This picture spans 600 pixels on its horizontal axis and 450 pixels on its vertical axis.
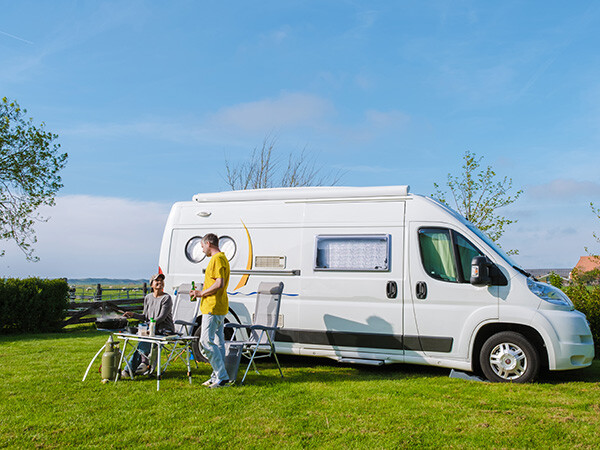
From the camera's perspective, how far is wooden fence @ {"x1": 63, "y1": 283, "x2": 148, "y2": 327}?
15.3m

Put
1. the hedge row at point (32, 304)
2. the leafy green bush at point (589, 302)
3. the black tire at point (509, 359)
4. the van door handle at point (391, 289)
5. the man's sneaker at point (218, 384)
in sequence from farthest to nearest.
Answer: the hedge row at point (32, 304)
the leafy green bush at point (589, 302)
the van door handle at point (391, 289)
the black tire at point (509, 359)
the man's sneaker at point (218, 384)

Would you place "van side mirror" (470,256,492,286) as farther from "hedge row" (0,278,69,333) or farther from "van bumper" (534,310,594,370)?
"hedge row" (0,278,69,333)

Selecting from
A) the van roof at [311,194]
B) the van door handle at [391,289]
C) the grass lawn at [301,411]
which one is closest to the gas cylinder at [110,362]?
the grass lawn at [301,411]

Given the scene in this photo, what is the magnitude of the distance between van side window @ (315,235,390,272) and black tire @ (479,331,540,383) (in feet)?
5.61

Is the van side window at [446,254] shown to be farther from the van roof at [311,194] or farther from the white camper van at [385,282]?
the van roof at [311,194]

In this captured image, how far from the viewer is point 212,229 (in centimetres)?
855

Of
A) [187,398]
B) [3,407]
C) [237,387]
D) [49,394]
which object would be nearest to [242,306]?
[237,387]

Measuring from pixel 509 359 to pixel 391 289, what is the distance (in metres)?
1.74

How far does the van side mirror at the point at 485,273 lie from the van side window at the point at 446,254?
0.19 metres

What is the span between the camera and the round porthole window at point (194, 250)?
8.54m

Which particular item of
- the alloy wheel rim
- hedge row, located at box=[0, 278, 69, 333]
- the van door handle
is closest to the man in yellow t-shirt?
the van door handle

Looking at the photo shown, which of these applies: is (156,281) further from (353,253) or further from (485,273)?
(485,273)

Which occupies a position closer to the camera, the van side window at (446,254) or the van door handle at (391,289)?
the van side window at (446,254)

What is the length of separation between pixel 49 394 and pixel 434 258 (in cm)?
514
